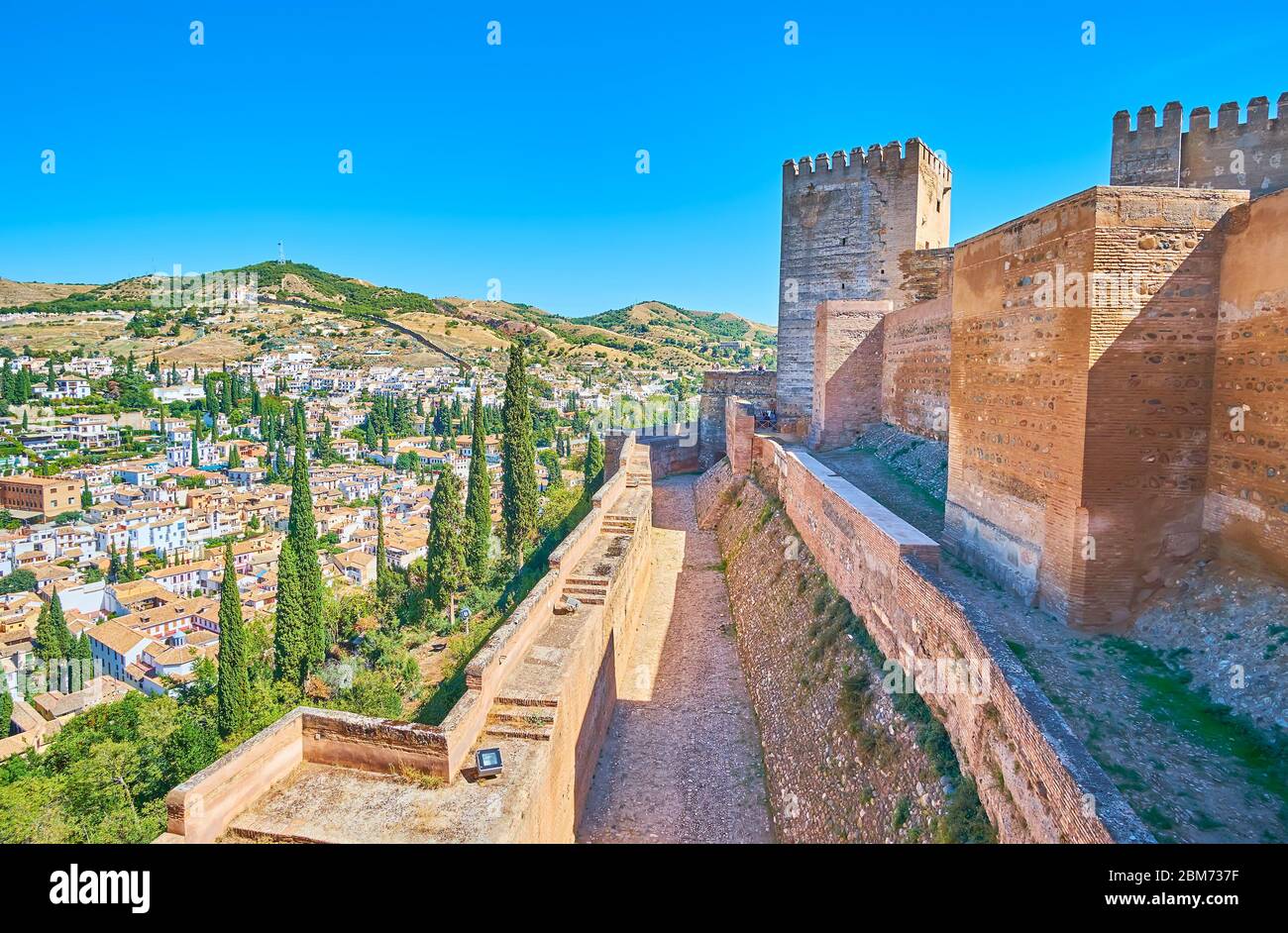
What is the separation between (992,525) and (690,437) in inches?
757

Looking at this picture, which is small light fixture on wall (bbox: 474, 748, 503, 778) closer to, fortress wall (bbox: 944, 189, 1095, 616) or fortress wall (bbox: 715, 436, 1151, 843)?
fortress wall (bbox: 715, 436, 1151, 843)

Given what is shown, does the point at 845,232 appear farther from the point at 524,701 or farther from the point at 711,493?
the point at 524,701

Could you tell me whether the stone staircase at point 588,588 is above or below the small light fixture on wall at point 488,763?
above

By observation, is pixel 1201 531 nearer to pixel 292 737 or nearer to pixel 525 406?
pixel 292 737

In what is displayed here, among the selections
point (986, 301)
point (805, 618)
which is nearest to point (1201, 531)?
point (986, 301)

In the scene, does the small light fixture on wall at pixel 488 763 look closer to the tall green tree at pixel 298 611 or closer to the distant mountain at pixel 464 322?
the tall green tree at pixel 298 611

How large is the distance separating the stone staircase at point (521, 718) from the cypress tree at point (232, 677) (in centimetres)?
1681

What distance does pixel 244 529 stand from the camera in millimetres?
56750

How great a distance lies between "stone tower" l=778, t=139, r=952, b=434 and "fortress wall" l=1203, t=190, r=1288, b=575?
476 inches

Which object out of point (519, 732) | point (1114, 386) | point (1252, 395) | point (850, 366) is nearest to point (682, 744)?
point (519, 732)

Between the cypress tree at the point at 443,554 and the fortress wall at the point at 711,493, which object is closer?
the fortress wall at the point at 711,493

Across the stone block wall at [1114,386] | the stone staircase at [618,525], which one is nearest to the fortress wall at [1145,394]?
the stone block wall at [1114,386]

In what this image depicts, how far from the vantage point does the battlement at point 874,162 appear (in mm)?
17422

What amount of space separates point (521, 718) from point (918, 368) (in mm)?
9660
